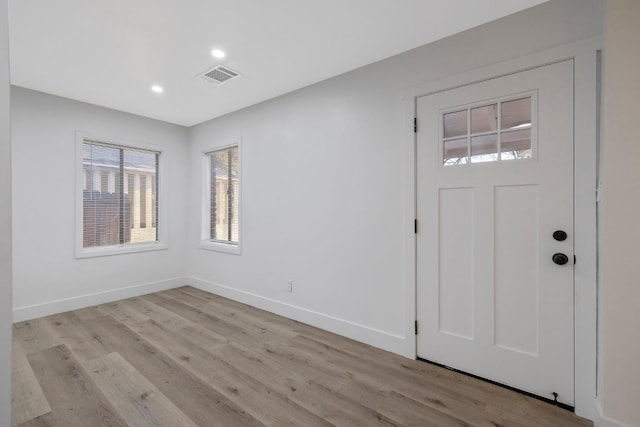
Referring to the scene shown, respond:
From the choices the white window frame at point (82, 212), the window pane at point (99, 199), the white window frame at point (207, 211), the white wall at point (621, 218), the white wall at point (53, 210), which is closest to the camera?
the white wall at point (621, 218)

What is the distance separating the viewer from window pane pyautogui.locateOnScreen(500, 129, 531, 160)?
1.96 m

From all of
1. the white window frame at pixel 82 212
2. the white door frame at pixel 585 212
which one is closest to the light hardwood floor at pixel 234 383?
the white door frame at pixel 585 212

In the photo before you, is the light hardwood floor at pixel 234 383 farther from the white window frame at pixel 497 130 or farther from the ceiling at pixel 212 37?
the ceiling at pixel 212 37

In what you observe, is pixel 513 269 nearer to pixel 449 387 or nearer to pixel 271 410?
pixel 449 387

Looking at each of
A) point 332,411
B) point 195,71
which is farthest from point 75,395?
point 195,71

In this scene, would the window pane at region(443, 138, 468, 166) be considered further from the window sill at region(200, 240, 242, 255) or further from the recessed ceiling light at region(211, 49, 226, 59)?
the window sill at region(200, 240, 242, 255)

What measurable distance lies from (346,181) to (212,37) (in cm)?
162

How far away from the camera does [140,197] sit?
14.3ft

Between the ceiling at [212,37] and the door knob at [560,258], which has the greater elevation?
the ceiling at [212,37]

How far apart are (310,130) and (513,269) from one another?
2.22 meters

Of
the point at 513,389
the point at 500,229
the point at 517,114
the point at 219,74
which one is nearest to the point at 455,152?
the point at 517,114

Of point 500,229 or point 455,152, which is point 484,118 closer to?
point 455,152

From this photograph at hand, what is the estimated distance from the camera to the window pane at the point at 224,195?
169 inches

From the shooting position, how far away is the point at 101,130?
381 centimetres
